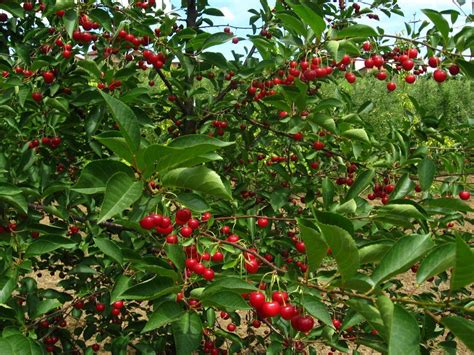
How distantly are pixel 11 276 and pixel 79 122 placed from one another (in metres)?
0.98

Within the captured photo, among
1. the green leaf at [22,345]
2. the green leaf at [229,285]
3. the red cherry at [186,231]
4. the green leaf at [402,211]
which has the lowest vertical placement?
the green leaf at [22,345]

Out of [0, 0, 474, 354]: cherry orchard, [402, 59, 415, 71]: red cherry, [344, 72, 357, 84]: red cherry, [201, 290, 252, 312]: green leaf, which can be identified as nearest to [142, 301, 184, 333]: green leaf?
[0, 0, 474, 354]: cherry orchard

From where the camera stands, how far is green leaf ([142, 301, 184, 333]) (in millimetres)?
1307

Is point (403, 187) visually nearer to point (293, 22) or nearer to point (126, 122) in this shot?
point (293, 22)

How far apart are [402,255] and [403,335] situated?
0.21 metres

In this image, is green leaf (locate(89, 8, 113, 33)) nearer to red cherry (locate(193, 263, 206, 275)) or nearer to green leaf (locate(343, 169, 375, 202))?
red cherry (locate(193, 263, 206, 275))

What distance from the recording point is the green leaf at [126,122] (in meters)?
1.15

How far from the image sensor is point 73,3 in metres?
1.93

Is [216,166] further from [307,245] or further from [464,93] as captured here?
[464,93]

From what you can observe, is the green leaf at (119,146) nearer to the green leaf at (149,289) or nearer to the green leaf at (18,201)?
the green leaf at (149,289)

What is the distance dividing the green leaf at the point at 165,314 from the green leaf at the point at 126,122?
0.49 metres

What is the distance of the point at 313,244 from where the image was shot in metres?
1.11

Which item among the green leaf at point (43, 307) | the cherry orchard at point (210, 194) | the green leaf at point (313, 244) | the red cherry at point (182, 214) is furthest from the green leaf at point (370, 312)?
the green leaf at point (43, 307)

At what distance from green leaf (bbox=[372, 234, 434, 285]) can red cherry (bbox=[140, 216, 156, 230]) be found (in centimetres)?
69
